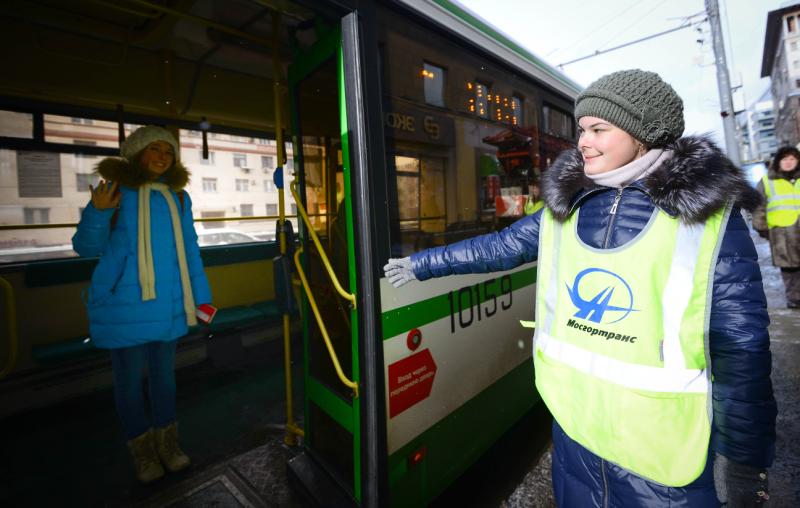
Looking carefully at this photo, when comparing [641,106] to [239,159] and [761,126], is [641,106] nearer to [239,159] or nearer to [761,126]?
[239,159]

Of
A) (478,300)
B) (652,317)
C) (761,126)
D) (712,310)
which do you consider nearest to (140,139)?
(478,300)

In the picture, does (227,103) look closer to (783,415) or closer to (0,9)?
(0,9)

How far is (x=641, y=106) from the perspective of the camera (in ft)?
3.84

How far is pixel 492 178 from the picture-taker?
8.38 feet

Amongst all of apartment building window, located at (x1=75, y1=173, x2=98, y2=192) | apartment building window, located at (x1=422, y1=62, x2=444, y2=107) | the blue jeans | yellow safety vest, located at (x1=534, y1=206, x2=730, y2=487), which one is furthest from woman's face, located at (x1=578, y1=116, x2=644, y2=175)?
apartment building window, located at (x1=75, y1=173, x2=98, y2=192)

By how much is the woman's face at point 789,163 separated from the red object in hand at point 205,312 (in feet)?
23.2

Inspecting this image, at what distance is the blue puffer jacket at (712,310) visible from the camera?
104cm

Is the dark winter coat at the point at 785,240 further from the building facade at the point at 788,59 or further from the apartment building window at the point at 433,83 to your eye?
the building facade at the point at 788,59

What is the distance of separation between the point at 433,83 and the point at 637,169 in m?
1.20

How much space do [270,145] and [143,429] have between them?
4.12 m

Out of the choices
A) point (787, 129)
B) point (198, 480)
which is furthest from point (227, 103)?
point (787, 129)

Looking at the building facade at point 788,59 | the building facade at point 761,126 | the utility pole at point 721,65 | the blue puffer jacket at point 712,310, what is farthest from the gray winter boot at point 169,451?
the building facade at point 761,126

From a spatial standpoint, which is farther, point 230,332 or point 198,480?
point 230,332

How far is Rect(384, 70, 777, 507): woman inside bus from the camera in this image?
1.05 m
